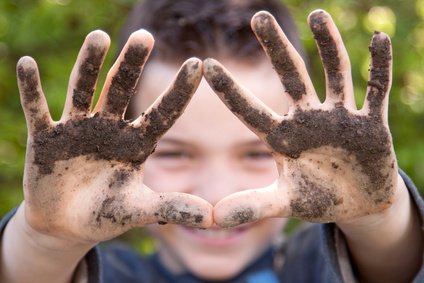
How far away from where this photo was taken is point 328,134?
1.21m

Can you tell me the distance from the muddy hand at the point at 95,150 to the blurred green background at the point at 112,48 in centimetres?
132

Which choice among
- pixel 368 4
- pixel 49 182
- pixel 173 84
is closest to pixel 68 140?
pixel 49 182

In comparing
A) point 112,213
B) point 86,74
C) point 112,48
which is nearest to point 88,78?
point 86,74

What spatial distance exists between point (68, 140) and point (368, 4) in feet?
6.61

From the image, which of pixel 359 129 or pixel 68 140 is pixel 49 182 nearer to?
pixel 68 140

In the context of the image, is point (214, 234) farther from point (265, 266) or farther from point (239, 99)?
point (239, 99)

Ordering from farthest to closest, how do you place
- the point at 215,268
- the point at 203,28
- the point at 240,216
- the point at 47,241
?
the point at 203,28 → the point at 215,268 → the point at 47,241 → the point at 240,216

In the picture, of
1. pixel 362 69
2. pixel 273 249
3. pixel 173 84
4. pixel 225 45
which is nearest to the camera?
pixel 173 84

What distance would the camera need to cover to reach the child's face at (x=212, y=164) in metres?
1.81

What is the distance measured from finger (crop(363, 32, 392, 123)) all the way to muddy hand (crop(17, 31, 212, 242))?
342mm

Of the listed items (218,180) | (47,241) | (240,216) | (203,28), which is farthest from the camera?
(203,28)

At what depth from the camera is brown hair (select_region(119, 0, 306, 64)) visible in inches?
77.8

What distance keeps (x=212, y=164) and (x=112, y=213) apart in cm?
67

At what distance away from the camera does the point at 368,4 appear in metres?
2.85
